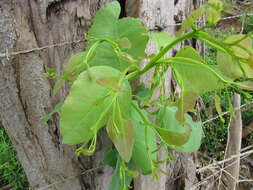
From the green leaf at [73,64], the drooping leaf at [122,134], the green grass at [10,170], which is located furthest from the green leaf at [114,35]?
the green grass at [10,170]

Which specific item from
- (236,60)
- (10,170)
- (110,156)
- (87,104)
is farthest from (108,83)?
(10,170)

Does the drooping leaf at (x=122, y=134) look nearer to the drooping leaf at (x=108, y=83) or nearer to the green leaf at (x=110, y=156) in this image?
the drooping leaf at (x=108, y=83)

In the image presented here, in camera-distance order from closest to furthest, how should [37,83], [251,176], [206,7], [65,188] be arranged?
[206,7] < [37,83] < [65,188] < [251,176]

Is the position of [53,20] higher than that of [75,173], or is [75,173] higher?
[53,20]

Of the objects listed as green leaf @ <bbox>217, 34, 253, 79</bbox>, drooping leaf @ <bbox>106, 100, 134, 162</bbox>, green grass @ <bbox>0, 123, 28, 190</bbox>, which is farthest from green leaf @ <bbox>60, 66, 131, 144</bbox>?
green grass @ <bbox>0, 123, 28, 190</bbox>

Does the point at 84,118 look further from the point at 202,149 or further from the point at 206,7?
the point at 202,149

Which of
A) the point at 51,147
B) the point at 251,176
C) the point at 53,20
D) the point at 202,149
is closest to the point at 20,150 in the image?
the point at 51,147

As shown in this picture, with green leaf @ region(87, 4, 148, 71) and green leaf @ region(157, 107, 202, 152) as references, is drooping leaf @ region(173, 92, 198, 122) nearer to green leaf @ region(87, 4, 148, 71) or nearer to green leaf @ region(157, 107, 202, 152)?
green leaf @ region(157, 107, 202, 152)

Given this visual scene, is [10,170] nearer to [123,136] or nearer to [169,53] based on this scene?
[169,53]
